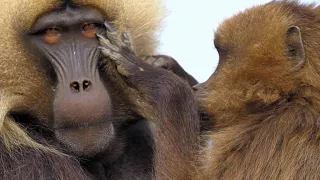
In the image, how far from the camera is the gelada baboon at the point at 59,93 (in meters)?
5.96

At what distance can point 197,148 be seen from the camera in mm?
6242

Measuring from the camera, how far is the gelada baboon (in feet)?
19.5

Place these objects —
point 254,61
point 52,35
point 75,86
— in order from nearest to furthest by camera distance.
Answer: point 75,86
point 52,35
point 254,61

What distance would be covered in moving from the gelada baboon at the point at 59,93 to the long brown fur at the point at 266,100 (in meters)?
0.61

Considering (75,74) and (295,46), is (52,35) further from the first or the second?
(295,46)

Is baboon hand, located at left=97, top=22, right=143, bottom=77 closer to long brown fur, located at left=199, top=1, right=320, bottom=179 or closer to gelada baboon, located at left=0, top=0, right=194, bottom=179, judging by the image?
gelada baboon, located at left=0, top=0, right=194, bottom=179

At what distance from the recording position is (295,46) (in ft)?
20.5

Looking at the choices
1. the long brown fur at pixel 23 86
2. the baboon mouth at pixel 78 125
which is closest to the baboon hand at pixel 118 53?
the long brown fur at pixel 23 86

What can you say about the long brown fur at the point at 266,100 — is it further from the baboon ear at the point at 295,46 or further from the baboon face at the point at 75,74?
the baboon face at the point at 75,74

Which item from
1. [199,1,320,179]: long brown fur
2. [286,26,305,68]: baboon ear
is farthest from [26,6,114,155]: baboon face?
[286,26,305,68]: baboon ear

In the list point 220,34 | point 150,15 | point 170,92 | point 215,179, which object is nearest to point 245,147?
point 215,179

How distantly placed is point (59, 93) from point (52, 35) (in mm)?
537

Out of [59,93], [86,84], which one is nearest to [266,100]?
[86,84]

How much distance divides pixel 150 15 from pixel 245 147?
1.77 m
